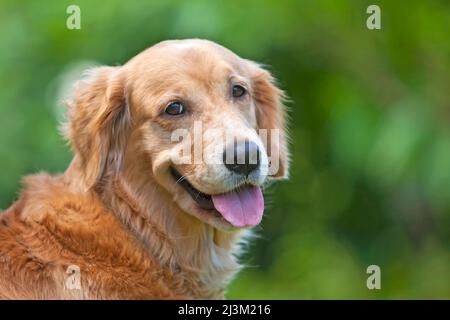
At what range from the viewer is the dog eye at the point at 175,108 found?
3533mm

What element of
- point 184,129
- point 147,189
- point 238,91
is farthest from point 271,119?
point 147,189

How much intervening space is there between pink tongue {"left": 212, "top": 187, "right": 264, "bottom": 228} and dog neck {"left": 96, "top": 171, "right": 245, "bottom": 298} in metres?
0.25

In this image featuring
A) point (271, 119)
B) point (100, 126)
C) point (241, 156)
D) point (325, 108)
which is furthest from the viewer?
point (325, 108)

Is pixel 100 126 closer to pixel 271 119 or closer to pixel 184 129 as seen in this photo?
pixel 184 129

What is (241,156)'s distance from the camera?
133 inches

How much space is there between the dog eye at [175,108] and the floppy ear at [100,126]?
0.79 ft

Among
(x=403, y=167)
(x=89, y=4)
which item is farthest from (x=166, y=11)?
(x=403, y=167)

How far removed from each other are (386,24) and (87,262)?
323 cm

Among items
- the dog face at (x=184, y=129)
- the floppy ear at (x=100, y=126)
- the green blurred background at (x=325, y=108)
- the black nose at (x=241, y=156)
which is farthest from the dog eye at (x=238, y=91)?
the green blurred background at (x=325, y=108)

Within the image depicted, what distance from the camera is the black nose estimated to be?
11.1 feet

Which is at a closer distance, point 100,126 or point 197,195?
point 197,195

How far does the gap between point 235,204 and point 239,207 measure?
21 millimetres

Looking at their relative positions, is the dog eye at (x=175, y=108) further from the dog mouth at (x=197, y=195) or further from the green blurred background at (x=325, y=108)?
the green blurred background at (x=325, y=108)

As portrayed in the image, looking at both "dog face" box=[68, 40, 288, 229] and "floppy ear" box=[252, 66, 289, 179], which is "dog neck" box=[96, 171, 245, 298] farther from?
"floppy ear" box=[252, 66, 289, 179]
